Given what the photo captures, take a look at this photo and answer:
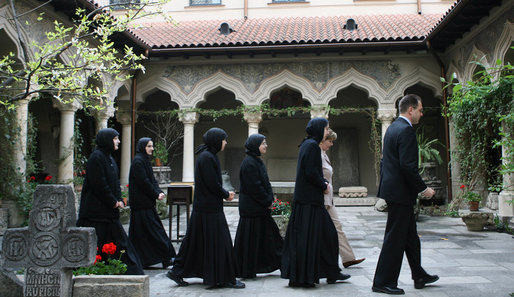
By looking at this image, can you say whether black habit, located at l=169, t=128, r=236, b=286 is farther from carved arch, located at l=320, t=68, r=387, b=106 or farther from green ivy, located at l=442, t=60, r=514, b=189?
carved arch, located at l=320, t=68, r=387, b=106

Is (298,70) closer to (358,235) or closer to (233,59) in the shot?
(233,59)

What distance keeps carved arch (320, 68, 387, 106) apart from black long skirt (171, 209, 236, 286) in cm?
836

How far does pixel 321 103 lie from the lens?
39.4 ft

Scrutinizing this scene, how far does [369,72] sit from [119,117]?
7.55m

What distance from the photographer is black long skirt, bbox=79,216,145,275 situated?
427 centimetres

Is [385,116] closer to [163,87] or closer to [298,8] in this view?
[298,8]

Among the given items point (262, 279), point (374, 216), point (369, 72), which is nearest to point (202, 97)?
point (369, 72)

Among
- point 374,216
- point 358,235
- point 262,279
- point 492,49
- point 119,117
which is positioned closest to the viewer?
point 262,279

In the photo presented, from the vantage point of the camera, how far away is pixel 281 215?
20.6 feet

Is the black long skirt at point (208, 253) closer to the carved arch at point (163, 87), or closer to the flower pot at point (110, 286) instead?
the flower pot at point (110, 286)

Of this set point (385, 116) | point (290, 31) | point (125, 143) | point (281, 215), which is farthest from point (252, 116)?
point (281, 215)

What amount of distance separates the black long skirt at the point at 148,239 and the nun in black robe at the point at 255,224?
3.63 ft

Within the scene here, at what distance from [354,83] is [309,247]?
28.6 feet

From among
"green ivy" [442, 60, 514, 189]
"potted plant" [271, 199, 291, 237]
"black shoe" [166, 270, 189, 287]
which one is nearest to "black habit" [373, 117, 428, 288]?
"black shoe" [166, 270, 189, 287]
